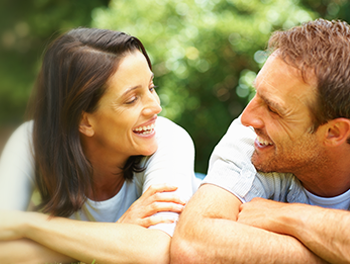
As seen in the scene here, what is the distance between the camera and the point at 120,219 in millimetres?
2717

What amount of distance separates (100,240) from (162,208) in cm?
42

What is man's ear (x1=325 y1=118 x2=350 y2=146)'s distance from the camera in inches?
98.3

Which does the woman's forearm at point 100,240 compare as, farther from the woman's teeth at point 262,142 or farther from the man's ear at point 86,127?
the woman's teeth at point 262,142

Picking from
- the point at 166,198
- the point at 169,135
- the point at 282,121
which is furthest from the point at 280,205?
the point at 169,135

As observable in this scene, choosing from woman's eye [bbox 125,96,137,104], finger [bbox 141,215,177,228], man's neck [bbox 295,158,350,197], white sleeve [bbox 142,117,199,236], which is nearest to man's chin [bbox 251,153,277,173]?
man's neck [bbox 295,158,350,197]

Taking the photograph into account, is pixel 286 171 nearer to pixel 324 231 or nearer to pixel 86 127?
pixel 324 231

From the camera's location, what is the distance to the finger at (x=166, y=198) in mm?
2613

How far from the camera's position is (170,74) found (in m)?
5.23

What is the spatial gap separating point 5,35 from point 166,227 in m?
10.3

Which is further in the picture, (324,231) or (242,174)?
(242,174)

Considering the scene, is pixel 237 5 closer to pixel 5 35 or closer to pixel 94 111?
pixel 94 111

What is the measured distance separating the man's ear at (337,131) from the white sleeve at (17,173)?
2046mm

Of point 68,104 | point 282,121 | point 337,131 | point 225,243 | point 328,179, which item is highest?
point 68,104

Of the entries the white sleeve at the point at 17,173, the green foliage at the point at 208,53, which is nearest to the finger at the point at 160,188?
the white sleeve at the point at 17,173
